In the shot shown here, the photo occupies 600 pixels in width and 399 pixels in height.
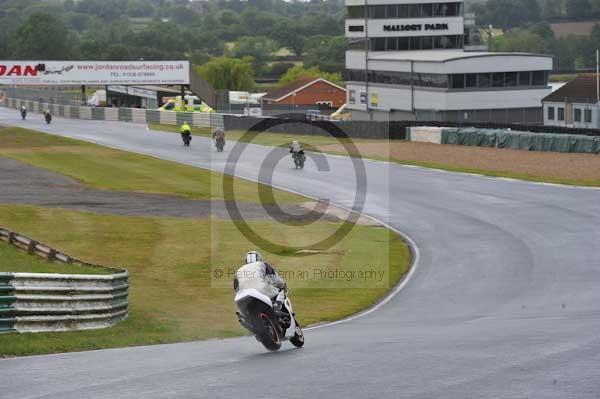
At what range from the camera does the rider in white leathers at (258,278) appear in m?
15.1

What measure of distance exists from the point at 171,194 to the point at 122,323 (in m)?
24.5

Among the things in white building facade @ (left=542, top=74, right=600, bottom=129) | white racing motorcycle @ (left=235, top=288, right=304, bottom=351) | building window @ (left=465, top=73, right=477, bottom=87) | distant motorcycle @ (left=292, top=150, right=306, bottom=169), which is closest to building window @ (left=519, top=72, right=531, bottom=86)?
white building facade @ (left=542, top=74, right=600, bottom=129)

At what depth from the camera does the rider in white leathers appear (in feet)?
49.6

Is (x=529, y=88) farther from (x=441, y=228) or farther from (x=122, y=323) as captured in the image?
(x=122, y=323)

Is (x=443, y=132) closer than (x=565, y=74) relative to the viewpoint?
Yes

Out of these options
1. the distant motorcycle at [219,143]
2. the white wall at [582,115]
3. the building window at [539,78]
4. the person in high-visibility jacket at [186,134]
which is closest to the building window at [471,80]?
the building window at [539,78]

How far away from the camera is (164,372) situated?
1376 centimetres

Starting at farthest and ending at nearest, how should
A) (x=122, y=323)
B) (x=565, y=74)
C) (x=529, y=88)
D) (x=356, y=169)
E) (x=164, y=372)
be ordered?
1. (x=565, y=74)
2. (x=529, y=88)
3. (x=356, y=169)
4. (x=122, y=323)
5. (x=164, y=372)

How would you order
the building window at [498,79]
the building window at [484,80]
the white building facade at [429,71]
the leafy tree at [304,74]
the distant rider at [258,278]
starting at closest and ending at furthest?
the distant rider at [258,278]
the white building facade at [429,71]
the building window at [484,80]
the building window at [498,79]
the leafy tree at [304,74]

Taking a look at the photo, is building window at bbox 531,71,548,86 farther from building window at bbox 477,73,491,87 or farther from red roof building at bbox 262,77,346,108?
red roof building at bbox 262,77,346,108

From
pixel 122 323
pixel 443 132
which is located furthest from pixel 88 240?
pixel 443 132

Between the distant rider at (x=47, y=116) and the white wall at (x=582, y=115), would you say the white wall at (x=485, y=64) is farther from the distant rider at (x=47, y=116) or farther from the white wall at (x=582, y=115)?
the distant rider at (x=47, y=116)

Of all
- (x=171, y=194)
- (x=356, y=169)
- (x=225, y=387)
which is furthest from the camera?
(x=356, y=169)

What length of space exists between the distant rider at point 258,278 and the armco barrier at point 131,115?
68.6 metres
